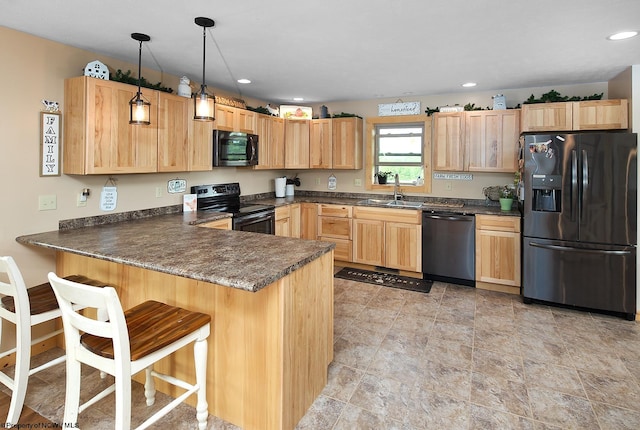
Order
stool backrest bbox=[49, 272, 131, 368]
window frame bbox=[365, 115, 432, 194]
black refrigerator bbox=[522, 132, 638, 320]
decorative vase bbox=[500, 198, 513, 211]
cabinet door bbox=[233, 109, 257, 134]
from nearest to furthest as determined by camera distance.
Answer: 1. stool backrest bbox=[49, 272, 131, 368]
2. black refrigerator bbox=[522, 132, 638, 320]
3. decorative vase bbox=[500, 198, 513, 211]
4. cabinet door bbox=[233, 109, 257, 134]
5. window frame bbox=[365, 115, 432, 194]

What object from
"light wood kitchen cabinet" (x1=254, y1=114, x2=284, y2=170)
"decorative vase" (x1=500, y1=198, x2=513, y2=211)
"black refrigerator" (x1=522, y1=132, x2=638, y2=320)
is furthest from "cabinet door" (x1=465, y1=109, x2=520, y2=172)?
"light wood kitchen cabinet" (x1=254, y1=114, x2=284, y2=170)

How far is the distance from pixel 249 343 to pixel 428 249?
3094 millimetres

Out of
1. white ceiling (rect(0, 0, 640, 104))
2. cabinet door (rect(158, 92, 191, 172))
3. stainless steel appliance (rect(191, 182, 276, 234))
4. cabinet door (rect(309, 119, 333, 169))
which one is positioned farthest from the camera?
cabinet door (rect(309, 119, 333, 169))

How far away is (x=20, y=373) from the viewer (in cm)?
200

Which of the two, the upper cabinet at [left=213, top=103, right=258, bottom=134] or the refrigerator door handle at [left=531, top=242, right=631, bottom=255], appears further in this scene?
the upper cabinet at [left=213, top=103, right=258, bottom=134]

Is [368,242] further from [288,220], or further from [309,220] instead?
[288,220]

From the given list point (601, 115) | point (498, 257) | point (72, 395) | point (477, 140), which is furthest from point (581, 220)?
point (72, 395)

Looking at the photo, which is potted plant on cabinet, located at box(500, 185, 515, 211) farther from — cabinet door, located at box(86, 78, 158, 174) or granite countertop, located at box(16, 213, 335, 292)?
cabinet door, located at box(86, 78, 158, 174)

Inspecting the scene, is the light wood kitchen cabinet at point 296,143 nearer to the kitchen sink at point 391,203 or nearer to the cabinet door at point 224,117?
the kitchen sink at point 391,203

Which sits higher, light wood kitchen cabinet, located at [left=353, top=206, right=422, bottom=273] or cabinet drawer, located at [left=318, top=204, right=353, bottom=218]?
cabinet drawer, located at [left=318, top=204, right=353, bottom=218]

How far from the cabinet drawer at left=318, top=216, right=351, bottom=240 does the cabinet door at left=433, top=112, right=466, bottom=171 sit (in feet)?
4.64

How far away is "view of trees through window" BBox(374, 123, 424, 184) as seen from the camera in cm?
515

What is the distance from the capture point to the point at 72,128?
108 inches

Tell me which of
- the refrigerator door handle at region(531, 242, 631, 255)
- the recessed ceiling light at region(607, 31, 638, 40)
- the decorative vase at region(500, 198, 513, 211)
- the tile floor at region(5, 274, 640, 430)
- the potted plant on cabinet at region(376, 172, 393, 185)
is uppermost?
the recessed ceiling light at region(607, 31, 638, 40)
